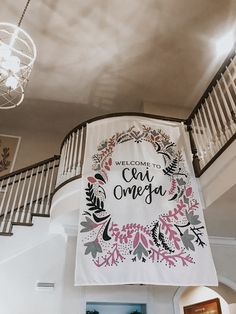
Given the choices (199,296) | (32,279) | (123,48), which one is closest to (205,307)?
(199,296)

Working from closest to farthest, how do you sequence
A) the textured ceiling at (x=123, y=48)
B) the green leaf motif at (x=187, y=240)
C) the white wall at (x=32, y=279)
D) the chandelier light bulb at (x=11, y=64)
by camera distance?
the chandelier light bulb at (x=11, y=64), the green leaf motif at (x=187, y=240), the white wall at (x=32, y=279), the textured ceiling at (x=123, y=48)

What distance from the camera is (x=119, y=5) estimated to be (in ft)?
14.4

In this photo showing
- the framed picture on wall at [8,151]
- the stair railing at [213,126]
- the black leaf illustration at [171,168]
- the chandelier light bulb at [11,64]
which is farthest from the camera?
the framed picture on wall at [8,151]

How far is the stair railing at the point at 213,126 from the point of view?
3.18 metres

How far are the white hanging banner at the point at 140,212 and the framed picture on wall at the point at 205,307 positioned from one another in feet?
9.67

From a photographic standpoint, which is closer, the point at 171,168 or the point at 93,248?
the point at 93,248

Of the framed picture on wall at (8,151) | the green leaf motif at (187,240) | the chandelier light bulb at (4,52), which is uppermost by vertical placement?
the framed picture on wall at (8,151)

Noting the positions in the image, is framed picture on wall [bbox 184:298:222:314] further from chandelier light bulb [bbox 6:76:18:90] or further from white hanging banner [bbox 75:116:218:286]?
chandelier light bulb [bbox 6:76:18:90]

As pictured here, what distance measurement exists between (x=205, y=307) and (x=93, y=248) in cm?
393

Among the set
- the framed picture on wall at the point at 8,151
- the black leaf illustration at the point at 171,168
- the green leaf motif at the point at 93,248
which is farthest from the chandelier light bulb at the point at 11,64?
the framed picture on wall at the point at 8,151

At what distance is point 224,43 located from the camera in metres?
5.11

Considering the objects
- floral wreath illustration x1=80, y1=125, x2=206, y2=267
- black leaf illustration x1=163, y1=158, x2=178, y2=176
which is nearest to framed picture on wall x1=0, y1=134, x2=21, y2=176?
floral wreath illustration x1=80, y1=125, x2=206, y2=267

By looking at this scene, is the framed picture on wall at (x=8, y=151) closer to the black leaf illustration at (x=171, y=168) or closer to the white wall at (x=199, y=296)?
the black leaf illustration at (x=171, y=168)

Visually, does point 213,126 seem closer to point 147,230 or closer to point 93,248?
point 147,230
